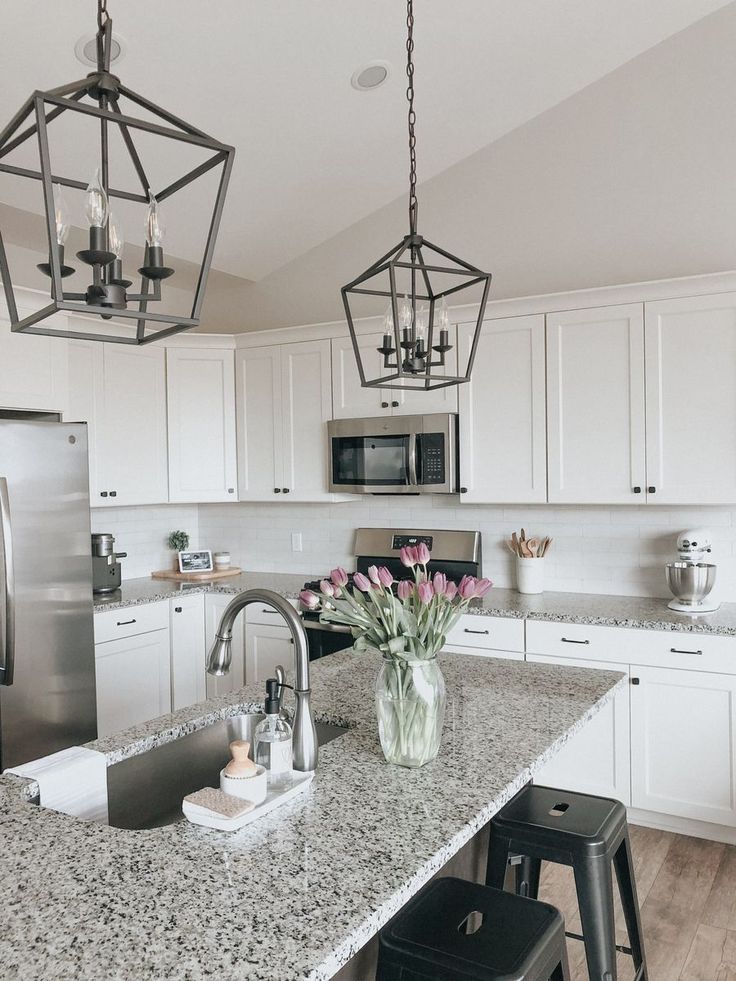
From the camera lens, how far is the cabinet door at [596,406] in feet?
11.4

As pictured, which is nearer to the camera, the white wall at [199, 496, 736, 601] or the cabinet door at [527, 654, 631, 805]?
the cabinet door at [527, 654, 631, 805]

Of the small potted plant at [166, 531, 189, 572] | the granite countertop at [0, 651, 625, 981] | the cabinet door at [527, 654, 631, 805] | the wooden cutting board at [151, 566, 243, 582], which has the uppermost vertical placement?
the small potted plant at [166, 531, 189, 572]

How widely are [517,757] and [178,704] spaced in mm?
3042

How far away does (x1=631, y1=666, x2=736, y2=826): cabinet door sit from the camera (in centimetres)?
308

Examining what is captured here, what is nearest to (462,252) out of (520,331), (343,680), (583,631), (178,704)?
(520,331)

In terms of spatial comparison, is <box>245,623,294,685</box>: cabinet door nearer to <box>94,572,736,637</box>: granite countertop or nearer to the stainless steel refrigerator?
<box>94,572,736,637</box>: granite countertop

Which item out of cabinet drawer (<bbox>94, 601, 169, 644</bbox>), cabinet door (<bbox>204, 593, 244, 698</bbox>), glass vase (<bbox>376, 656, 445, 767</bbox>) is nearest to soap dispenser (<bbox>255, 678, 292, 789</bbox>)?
glass vase (<bbox>376, 656, 445, 767</bbox>)

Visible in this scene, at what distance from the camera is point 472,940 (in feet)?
4.70

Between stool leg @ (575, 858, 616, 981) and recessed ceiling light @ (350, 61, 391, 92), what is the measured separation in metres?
2.84

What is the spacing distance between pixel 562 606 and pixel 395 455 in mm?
1166

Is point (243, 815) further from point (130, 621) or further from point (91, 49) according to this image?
point (130, 621)

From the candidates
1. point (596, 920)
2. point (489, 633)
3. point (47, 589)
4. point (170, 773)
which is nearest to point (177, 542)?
point (47, 589)

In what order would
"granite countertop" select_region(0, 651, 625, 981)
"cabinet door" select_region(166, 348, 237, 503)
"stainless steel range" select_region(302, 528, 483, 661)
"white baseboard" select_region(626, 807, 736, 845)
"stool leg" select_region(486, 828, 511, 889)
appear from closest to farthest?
"granite countertop" select_region(0, 651, 625, 981)
"stool leg" select_region(486, 828, 511, 889)
"white baseboard" select_region(626, 807, 736, 845)
"stainless steel range" select_region(302, 528, 483, 661)
"cabinet door" select_region(166, 348, 237, 503)

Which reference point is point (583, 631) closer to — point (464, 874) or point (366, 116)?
point (464, 874)
